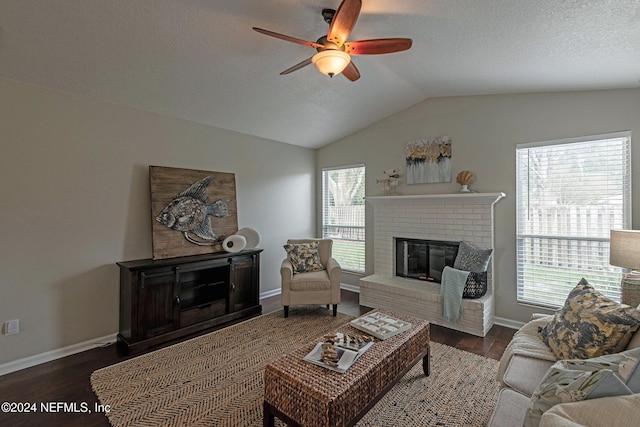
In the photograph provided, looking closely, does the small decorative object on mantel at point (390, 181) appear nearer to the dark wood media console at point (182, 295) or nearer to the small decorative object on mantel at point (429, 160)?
the small decorative object on mantel at point (429, 160)

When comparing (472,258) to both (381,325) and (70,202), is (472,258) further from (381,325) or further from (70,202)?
(70,202)

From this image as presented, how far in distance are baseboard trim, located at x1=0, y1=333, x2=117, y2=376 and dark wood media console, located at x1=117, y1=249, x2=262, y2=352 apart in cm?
15

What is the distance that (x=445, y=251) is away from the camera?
3975 mm

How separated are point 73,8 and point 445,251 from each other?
4402 millimetres

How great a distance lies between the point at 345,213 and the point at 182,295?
2903mm

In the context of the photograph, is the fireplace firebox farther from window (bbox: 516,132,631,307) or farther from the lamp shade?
the lamp shade

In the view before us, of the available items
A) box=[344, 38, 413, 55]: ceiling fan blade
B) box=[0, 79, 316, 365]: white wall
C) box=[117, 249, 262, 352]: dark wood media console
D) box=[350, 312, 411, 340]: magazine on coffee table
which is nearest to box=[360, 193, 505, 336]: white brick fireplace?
box=[350, 312, 411, 340]: magazine on coffee table

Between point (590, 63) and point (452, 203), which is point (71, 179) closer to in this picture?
point (452, 203)

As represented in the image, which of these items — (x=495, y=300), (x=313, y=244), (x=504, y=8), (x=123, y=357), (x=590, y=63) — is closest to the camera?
(x=504, y=8)

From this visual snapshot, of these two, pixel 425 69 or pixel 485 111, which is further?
pixel 485 111

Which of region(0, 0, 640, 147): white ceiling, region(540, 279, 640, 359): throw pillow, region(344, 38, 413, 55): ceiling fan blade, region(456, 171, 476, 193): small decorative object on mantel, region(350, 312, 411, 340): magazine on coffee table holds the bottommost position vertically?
region(350, 312, 411, 340): magazine on coffee table

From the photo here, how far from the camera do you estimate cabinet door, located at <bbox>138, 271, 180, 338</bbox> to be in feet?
9.64

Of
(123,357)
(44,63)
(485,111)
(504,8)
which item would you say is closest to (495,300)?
(485,111)

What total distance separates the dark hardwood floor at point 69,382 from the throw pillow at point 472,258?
74cm
